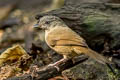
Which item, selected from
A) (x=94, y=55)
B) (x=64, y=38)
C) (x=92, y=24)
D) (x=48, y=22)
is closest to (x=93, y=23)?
(x=92, y=24)

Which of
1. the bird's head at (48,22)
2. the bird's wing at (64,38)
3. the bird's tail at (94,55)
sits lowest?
the bird's tail at (94,55)

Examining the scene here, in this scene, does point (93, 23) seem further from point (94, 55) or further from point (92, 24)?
point (94, 55)

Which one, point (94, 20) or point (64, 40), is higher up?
point (94, 20)

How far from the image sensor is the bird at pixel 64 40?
584 centimetres

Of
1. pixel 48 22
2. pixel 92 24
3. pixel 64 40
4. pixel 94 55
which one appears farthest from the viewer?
pixel 92 24

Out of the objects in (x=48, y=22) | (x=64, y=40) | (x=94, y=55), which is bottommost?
(x=94, y=55)

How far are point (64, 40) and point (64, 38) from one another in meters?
0.05

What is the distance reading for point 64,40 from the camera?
621 centimetres

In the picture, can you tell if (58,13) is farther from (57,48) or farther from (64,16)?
(57,48)

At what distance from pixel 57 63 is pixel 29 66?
0.51 m

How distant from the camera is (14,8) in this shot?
13242 millimetres

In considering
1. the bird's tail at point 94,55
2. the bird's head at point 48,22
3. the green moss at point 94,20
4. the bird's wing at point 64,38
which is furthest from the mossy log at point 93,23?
the bird's tail at point 94,55

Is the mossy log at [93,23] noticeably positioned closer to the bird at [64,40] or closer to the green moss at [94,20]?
the green moss at [94,20]

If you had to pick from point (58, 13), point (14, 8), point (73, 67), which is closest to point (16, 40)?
point (14, 8)
